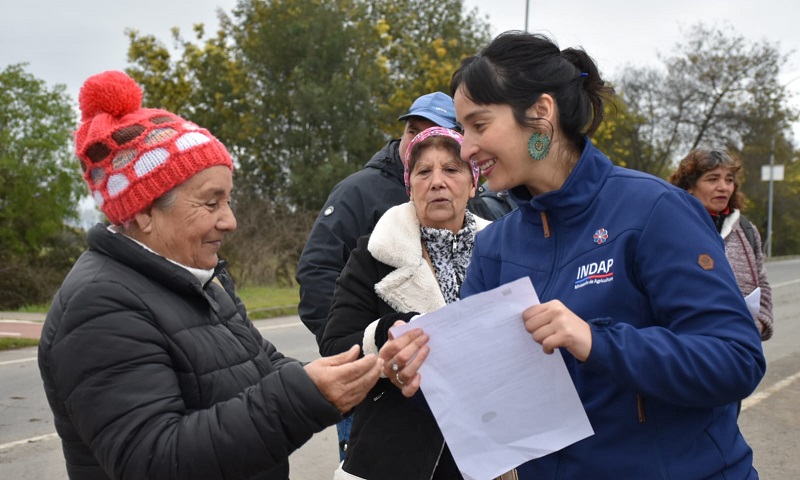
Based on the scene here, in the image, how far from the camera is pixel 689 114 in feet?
111

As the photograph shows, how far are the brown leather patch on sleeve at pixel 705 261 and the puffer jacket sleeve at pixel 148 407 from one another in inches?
36.3

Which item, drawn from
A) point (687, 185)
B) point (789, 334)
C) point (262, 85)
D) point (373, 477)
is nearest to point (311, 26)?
point (262, 85)

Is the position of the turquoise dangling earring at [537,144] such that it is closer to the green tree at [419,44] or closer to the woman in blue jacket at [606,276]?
the woman in blue jacket at [606,276]

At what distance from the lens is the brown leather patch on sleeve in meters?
1.74

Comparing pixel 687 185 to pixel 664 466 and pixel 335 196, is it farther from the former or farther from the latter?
pixel 664 466

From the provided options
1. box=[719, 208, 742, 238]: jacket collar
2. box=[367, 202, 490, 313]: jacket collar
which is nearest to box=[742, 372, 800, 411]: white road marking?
box=[719, 208, 742, 238]: jacket collar

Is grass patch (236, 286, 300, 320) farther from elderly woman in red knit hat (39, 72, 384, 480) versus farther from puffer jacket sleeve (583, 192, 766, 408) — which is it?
puffer jacket sleeve (583, 192, 766, 408)

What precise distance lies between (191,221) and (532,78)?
1002 mm

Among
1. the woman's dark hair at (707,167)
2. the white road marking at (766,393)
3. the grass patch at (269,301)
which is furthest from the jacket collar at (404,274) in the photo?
the grass patch at (269,301)

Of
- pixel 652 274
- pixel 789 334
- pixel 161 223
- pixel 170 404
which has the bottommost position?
pixel 789 334

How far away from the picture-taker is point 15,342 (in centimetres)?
1053

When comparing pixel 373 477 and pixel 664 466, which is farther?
pixel 373 477

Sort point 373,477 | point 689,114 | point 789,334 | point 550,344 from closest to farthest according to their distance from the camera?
point 550,344 < point 373,477 < point 789,334 < point 689,114

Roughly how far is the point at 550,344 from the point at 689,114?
34.7m
